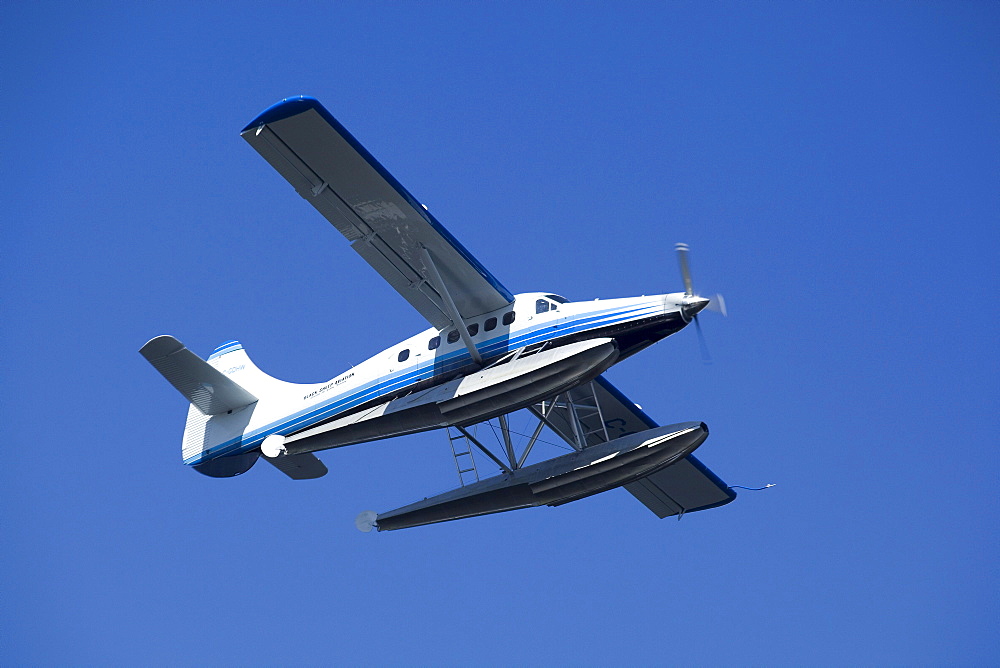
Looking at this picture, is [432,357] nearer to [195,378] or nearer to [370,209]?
[370,209]

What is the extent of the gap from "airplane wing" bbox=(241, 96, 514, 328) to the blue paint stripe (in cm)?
92

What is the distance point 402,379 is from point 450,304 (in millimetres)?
2051

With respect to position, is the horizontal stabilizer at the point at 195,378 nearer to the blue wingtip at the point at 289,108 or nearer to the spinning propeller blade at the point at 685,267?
the blue wingtip at the point at 289,108

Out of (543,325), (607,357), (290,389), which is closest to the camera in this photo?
(607,357)

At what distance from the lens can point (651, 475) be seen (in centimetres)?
2581

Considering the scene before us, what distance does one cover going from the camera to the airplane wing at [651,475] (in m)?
26.0

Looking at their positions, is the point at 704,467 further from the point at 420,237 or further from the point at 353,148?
the point at 353,148

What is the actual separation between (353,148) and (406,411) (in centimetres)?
476

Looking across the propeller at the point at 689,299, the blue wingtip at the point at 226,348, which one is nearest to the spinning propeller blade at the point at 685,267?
the propeller at the point at 689,299

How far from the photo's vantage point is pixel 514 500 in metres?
22.6

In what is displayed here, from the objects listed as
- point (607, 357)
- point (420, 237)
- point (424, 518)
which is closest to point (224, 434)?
point (424, 518)

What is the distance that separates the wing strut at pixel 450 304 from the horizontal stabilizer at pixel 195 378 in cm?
572

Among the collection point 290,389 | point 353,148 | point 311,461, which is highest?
point 353,148

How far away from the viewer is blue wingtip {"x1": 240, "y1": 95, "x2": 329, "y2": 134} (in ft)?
66.6
